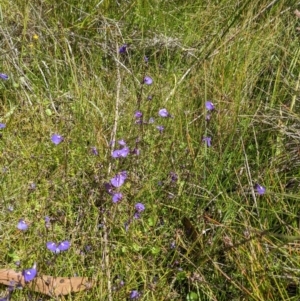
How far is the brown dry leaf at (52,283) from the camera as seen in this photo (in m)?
1.46

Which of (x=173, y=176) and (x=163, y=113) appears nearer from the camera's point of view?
(x=173, y=176)

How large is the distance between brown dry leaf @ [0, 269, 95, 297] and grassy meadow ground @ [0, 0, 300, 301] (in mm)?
27

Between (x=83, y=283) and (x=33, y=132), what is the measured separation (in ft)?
2.34

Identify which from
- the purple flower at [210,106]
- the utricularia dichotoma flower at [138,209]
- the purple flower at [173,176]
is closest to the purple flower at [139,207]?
the utricularia dichotoma flower at [138,209]

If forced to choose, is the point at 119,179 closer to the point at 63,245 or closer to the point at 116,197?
the point at 116,197

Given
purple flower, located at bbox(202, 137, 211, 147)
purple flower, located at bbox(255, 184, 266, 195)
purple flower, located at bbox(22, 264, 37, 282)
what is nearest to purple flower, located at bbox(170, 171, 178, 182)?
purple flower, located at bbox(202, 137, 211, 147)

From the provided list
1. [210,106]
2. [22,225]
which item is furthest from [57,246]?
[210,106]

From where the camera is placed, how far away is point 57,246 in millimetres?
1521

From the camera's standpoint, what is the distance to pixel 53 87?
229cm

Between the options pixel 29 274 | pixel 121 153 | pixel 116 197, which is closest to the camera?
pixel 29 274

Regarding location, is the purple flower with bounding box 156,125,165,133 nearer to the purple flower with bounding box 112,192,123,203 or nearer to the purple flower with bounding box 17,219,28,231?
the purple flower with bounding box 112,192,123,203

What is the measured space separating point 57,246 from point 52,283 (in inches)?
4.6

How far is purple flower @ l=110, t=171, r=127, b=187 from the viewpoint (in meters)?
1.68

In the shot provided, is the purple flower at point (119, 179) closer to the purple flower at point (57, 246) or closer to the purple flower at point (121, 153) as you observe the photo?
the purple flower at point (121, 153)
